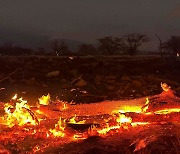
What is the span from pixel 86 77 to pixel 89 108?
199 inches

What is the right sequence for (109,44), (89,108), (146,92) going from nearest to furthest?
(89,108)
(146,92)
(109,44)

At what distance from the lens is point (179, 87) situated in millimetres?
14242

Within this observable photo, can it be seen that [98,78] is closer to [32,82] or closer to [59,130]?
[32,82]

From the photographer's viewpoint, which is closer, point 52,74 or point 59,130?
point 59,130

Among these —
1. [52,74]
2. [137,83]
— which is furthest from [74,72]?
[137,83]

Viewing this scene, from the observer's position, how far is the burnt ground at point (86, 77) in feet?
44.9

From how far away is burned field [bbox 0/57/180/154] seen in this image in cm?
773

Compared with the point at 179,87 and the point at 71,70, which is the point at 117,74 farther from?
the point at 179,87

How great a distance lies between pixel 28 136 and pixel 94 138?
4.02 ft

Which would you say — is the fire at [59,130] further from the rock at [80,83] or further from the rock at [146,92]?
the rock at [80,83]

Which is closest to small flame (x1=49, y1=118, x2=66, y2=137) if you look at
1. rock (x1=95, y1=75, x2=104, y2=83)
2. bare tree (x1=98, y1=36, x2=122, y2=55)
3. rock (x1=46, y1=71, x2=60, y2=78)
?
rock (x1=95, y1=75, x2=104, y2=83)

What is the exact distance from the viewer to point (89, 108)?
11.0 meters

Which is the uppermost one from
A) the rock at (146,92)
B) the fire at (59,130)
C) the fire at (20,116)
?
the rock at (146,92)

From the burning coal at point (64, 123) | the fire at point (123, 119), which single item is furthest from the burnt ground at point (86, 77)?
the fire at point (123, 119)
